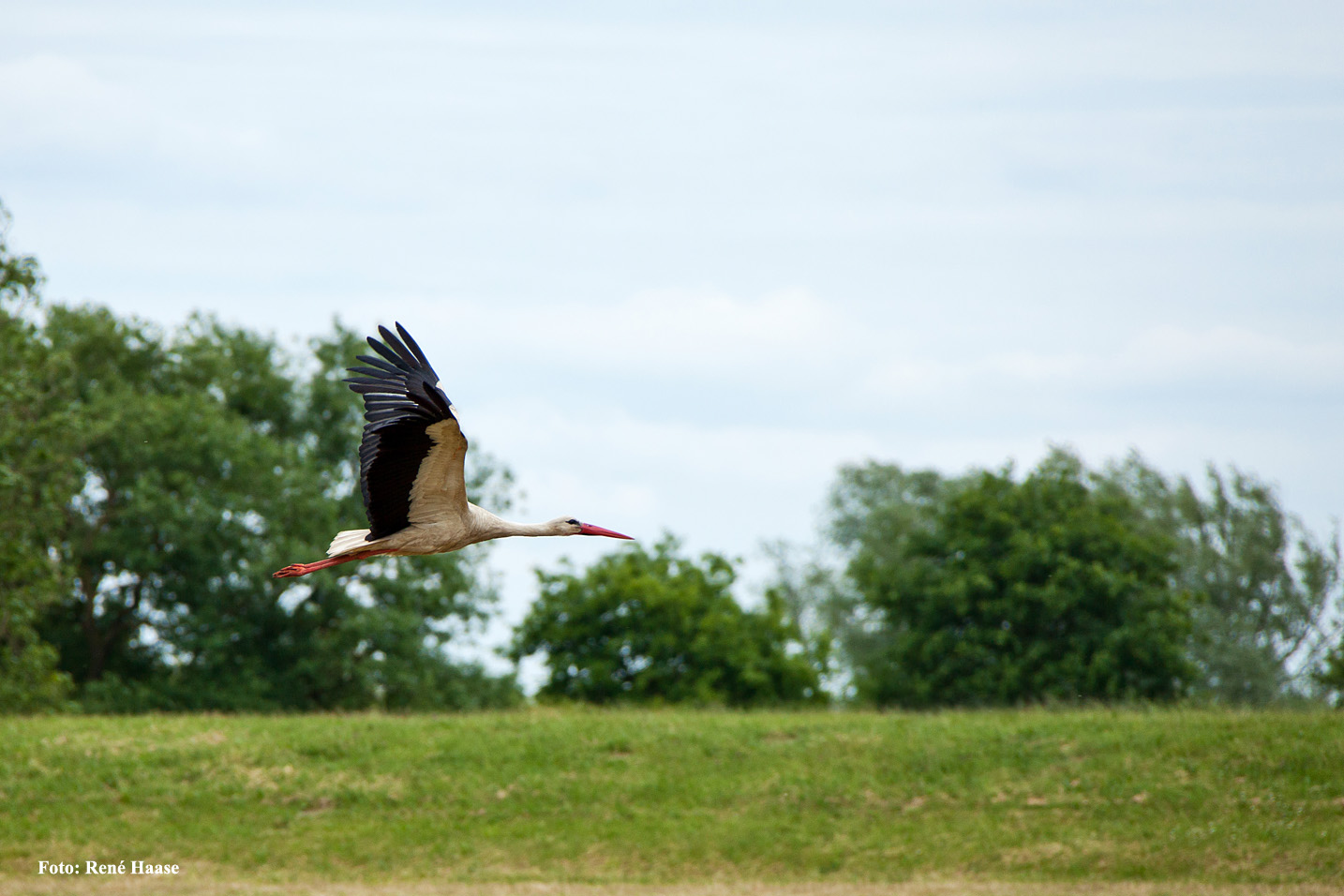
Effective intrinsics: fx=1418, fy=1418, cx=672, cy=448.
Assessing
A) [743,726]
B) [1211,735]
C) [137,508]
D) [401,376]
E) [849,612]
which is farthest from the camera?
[849,612]

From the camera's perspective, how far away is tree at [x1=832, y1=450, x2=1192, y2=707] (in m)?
36.4

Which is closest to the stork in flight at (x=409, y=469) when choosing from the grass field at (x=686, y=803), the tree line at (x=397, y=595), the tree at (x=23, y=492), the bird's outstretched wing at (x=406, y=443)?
the bird's outstretched wing at (x=406, y=443)

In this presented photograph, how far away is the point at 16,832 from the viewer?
19.6 metres

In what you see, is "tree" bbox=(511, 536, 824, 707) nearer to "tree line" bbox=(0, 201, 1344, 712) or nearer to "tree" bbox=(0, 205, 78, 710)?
"tree line" bbox=(0, 201, 1344, 712)

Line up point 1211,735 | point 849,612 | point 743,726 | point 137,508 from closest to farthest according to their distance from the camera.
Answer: point 1211,735
point 743,726
point 137,508
point 849,612

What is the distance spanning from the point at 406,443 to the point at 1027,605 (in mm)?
30226

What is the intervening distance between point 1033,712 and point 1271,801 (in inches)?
235

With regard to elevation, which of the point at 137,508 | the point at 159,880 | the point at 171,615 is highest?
the point at 137,508

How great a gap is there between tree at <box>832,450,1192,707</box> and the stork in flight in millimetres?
27121

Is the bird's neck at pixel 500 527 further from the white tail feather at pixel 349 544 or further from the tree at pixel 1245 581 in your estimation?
the tree at pixel 1245 581

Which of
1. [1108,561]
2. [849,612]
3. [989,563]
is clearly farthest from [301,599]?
[849,612]

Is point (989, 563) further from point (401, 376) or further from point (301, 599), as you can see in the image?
point (401, 376)

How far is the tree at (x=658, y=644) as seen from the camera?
130ft

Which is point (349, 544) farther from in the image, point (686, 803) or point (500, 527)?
point (686, 803)
